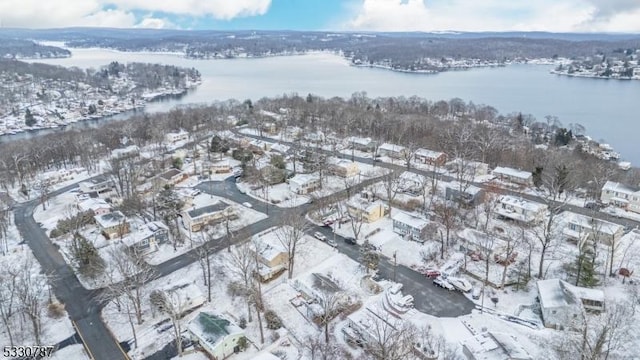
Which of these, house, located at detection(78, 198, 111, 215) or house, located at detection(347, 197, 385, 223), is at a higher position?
house, located at detection(347, 197, 385, 223)

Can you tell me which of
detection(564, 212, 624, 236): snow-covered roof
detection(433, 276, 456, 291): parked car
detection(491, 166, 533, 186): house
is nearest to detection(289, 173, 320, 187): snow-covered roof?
detection(433, 276, 456, 291): parked car

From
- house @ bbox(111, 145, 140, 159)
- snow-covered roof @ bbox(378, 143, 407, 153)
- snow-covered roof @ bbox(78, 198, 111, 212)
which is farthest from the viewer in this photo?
snow-covered roof @ bbox(378, 143, 407, 153)

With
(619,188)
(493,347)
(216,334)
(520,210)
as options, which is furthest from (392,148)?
(216,334)

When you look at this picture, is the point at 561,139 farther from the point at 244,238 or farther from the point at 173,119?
the point at 173,119

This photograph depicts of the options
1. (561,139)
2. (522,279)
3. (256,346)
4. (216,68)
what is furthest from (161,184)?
(216,68)

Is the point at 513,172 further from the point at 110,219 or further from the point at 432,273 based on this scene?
the point at 110,219

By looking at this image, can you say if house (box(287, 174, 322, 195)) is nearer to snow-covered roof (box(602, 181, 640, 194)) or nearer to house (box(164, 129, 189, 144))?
house (box(164, 129, 189, 144))
